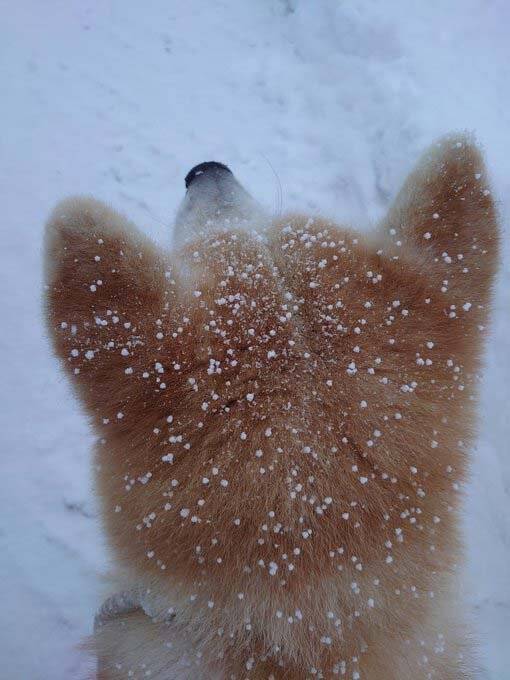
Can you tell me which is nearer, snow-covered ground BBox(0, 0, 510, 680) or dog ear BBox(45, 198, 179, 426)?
dog ear BBox(45, 198, 179, 426)

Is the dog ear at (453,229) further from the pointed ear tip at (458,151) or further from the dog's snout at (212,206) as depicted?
the dog's snout at (212,206)

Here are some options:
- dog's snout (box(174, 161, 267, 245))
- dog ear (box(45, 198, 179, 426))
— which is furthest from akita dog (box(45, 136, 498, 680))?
dog's snout (box(174, 161, 267, 245))

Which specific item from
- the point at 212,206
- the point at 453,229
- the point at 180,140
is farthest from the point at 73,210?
the point at 180,140

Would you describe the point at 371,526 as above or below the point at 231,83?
below

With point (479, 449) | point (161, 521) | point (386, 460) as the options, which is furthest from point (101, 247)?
point (479, 449)

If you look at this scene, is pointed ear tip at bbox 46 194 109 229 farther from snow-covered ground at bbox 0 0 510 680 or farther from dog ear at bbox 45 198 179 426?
snow-covered ground at bbox 0 0 510 680

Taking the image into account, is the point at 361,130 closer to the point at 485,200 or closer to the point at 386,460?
the point at 485,200

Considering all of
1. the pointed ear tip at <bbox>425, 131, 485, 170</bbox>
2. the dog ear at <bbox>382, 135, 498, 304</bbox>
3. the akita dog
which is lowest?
the akita dog
